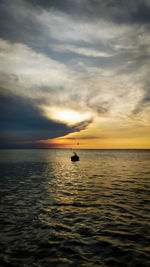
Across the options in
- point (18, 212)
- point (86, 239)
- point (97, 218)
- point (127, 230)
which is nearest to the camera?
point (86, 239)

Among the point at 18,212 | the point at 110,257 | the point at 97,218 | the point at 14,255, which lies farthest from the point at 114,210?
the point at 14,255

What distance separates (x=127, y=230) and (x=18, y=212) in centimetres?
911

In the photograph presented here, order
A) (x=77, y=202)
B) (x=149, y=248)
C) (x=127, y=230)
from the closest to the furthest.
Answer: (x=149, y=248) < (x=127, y=230) < (x=77, y=202)

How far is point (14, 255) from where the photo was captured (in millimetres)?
8609

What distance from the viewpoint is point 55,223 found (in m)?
12.6

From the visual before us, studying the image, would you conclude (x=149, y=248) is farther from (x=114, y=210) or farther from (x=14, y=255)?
(x=14, y=255)

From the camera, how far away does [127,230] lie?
1140 centimetres

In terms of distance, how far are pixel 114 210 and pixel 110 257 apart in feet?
23.4

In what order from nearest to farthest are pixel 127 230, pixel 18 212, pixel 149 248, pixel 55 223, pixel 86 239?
pixel 149 248, pixel 86 239, pixel 127 230, pixel 55 223, pixel 18 212

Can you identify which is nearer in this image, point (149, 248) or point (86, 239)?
point (149, 248)

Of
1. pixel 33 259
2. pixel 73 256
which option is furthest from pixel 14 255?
pixel 73 256

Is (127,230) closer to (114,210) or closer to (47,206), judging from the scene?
(114,210)

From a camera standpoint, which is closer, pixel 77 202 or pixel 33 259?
pixel 33 259

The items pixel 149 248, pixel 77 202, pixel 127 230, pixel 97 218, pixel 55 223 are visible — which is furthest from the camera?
pixel 77 202
